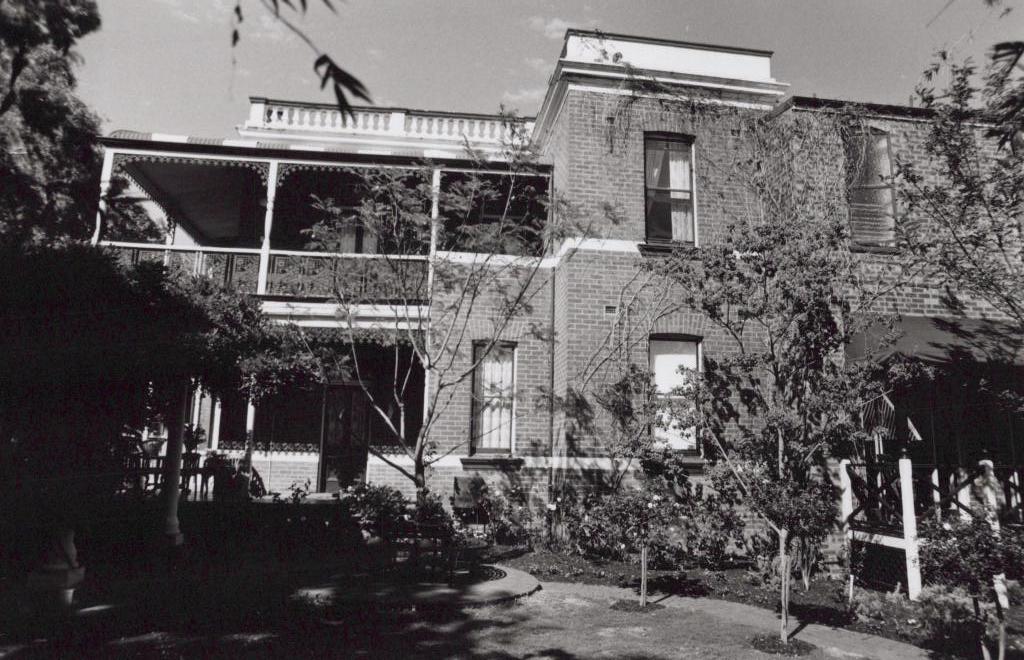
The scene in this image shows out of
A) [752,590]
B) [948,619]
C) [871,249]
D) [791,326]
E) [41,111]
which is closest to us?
[41,111]

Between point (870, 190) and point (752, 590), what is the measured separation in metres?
6.54

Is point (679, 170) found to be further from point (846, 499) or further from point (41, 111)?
point (41, 111)

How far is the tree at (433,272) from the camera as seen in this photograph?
371 inches

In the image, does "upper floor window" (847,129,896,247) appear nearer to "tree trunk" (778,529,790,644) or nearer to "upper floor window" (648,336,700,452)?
"upper floor window" (648,336,700,452)

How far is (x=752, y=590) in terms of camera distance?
27.8 feet

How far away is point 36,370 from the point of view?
6402mm

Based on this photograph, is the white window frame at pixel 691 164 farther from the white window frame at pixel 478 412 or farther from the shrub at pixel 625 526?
the shrub at pixel 625 526

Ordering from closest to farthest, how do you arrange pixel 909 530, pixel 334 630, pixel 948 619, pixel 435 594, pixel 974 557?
pixel 974 557, pixel 334 630, pixel 948 619, pixel 435 594, pixel 909 530

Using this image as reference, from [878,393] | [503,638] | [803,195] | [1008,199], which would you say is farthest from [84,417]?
[1008,199]

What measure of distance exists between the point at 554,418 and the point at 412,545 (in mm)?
3940

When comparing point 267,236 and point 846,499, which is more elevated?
point 267,236

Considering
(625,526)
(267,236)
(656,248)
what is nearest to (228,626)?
(625,526)

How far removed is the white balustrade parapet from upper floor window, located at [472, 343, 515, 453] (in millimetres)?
6752

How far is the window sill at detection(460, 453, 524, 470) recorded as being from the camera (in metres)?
11.3
